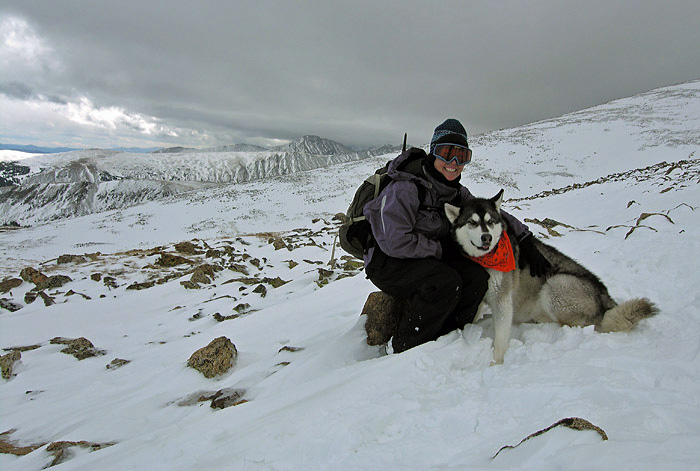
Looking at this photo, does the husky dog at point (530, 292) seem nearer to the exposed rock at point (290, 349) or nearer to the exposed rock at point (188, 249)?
the exposed rock at point (290, 349)

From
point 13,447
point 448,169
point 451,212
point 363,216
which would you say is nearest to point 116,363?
point 13,447

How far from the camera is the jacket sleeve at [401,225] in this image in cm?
372

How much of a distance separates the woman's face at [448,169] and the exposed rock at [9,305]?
11.7m

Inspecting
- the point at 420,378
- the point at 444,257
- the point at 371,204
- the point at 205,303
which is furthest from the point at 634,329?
the point at 205,303

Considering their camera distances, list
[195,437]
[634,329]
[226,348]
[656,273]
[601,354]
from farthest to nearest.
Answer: [656,273], [226,348], [634,329], [601,354], [195,437]

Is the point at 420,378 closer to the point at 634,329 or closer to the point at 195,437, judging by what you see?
the point at 195,437

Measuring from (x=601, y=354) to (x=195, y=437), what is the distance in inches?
152

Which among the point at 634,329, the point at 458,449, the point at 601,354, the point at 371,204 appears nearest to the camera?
the point at 458,449

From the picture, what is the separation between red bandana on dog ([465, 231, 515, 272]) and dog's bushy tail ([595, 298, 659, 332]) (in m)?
1.19

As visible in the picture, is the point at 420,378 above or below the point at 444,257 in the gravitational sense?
below

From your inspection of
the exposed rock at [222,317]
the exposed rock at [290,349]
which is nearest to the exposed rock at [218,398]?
the exposed rock at [290,349]

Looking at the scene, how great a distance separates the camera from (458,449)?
2.18m

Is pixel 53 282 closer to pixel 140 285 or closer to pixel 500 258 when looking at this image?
pixel 140 285

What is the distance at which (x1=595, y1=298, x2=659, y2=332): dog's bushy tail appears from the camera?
3570 millimetres
